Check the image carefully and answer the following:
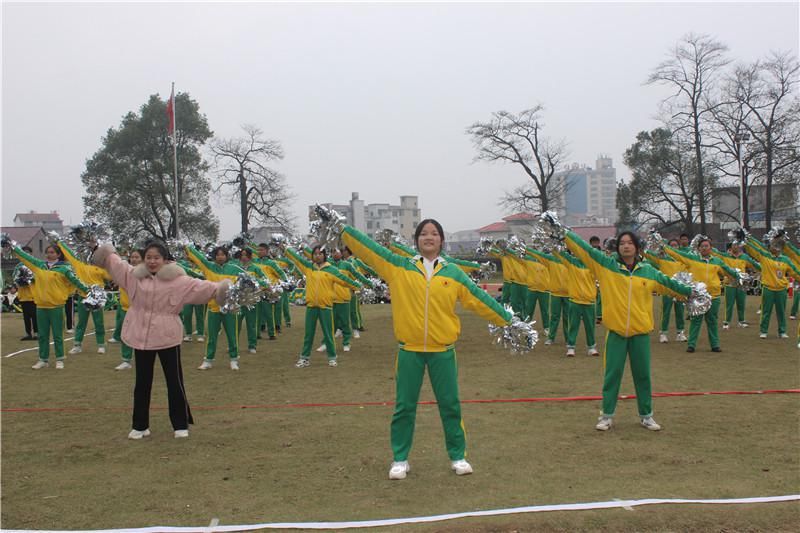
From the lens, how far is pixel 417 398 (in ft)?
18.9

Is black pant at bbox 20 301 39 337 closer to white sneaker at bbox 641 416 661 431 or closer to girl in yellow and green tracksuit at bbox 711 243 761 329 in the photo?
white sneaker at bbox 641 416 661 431

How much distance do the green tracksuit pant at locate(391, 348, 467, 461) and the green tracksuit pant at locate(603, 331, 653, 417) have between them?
220cm

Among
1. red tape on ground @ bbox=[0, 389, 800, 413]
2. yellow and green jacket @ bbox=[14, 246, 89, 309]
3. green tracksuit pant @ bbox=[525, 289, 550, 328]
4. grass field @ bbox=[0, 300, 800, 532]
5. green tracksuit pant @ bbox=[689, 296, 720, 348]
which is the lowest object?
grass field @ bbox=[0, 300, 800, 532]

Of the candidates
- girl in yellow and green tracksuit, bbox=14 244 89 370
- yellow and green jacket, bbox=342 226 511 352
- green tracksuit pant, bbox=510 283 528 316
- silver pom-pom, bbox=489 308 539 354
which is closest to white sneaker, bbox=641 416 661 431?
silver pom-pom, bbox=489 308 539 354

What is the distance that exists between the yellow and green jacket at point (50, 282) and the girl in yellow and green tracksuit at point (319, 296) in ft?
12.7

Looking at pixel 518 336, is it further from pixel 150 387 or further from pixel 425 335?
pixel 150 387

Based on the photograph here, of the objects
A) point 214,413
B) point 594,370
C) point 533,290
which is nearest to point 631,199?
point 533,290

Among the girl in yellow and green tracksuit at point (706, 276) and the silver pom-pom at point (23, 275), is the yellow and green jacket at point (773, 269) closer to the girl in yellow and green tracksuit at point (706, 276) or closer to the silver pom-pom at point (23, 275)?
the girl in yellow and green tracksuit at point (706, 276)

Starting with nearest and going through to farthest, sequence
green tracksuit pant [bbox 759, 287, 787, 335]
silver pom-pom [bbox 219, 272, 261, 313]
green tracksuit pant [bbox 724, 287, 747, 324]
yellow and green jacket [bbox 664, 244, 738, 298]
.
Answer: silver pom-pom [bbox 219, 272, 261, 313] → yellow and green jacket [bbox 664, 244, 738, 298] → green tracksuit pant [bbox 759, 287, 787, 335] → green tracksuit pant [bbox 724, 287, 747, 324]

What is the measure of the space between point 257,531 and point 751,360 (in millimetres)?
9928

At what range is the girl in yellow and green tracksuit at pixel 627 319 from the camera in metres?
7.16

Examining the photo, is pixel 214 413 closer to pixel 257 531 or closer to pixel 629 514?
pixel 257 531

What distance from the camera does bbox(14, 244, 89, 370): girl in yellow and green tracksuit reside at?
37.1ft

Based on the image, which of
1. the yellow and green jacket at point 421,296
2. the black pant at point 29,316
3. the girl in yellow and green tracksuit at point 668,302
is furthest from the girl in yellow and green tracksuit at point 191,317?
the yellow and green jacket at point 421,296
